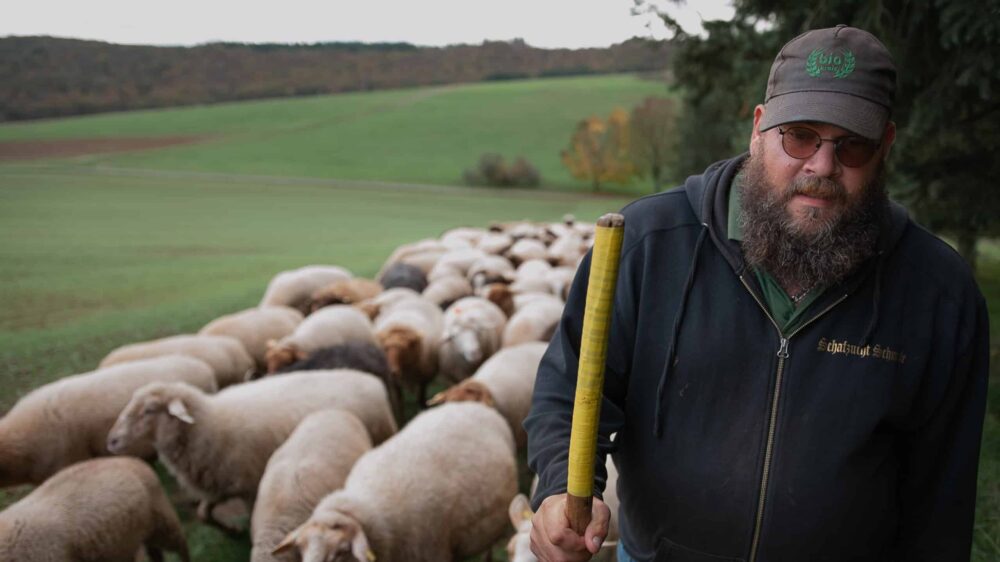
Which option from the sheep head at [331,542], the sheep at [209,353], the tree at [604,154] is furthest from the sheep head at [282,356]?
the tree at [604,154]

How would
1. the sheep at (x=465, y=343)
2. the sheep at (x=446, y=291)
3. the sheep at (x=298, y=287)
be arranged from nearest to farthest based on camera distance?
the sheep at (x=465, y=343)
the sheep at (x=446, y=291)
the sheep at (x=298, y=287)

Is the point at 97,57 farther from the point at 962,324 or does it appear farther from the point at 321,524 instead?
the point at 962,324

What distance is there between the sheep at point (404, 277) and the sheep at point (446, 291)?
17.3 inches

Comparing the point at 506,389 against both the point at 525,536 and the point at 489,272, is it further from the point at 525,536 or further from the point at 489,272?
the point at 489,272

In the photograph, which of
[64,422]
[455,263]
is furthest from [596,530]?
[455,263]

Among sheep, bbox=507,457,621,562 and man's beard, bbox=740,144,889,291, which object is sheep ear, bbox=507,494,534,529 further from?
man's beard, bbox=740,144,889,291

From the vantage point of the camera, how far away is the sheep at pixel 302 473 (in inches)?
155

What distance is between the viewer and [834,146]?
1802 millimetres

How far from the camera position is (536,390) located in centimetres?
196

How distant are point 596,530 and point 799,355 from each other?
722 mm

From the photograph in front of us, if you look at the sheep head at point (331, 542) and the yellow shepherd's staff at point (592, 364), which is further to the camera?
the sheep head at point (331, 542)

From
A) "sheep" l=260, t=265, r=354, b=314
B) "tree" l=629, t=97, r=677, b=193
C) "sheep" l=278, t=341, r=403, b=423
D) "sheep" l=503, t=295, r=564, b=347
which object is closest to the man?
"sheep" l=278, t=341, r=403, b=423

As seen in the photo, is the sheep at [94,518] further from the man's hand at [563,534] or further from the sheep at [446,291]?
the sheep at [446,291]

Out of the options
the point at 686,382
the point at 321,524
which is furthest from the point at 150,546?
the point at 686,382
